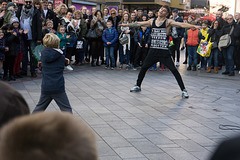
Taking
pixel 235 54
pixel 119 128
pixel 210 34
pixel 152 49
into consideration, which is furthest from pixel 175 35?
pixel 119 128

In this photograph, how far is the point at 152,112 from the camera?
6.88 metres

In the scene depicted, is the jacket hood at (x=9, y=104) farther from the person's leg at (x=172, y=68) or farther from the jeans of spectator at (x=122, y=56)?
the jeans of spectator at (x=122, y=56)

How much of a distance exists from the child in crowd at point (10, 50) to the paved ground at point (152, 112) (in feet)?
2.03

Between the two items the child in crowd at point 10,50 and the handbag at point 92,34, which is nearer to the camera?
the child in crowd at point 10,50

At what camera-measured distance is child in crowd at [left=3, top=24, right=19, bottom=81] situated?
31.9ft

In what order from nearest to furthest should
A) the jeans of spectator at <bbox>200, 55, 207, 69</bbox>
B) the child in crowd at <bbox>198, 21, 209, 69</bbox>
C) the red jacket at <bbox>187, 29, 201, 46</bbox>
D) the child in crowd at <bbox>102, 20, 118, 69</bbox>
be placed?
the child in crowd at <bbox>102, 20, 118, 69</bbox> → the child in crowd at <bbox>198, 21, 209, 69</bbox> → the red jacket at <bbox>187, 29, 201, 46</bbox> → the jeans of spectator at <bbox>200, 55, 207, 69</bbox>

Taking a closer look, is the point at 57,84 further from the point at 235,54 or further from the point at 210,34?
the point at 235,54

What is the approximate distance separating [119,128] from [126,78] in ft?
18.7

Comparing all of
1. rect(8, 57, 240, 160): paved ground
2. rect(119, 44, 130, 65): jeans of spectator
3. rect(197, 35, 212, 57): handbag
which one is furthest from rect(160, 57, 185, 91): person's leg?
rect(197, 35, 212, 57): handbag

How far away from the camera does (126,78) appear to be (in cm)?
1130

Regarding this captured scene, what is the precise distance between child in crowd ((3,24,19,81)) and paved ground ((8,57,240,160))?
0.62 m

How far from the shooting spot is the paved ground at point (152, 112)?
4.76 meters

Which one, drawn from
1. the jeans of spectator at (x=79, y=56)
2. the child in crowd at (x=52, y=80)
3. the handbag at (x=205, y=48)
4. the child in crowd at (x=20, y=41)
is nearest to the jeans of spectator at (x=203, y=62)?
the handbag at (x=205, y=48)

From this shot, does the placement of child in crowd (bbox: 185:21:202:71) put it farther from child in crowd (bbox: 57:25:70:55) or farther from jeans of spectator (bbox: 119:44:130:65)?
child in crowd (bbox: 57:25:70:55)
